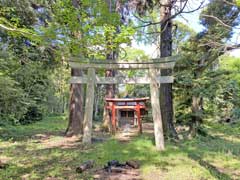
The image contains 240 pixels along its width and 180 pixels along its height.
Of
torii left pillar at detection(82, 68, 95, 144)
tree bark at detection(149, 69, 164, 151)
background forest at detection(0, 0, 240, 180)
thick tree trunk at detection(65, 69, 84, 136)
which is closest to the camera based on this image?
background forest at detection(0, 0, 240, 180)

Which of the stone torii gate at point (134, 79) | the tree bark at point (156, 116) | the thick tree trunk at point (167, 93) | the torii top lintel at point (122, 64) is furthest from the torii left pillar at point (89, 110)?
the thick tree trunk at point (167, 93)

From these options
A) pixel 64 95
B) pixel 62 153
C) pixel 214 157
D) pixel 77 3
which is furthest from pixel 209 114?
pixel 64 95

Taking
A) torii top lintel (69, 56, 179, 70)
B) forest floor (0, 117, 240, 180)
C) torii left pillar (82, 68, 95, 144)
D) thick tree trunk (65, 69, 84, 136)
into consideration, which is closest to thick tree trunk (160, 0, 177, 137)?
forest floor (0, 117, 240, 180)

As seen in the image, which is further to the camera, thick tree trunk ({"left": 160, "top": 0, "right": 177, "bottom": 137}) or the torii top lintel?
thick tree trunk ({"left": 160, "top": 0, "right": 177, "bottom": 137})

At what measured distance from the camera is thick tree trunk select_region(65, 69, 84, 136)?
9.56 metres

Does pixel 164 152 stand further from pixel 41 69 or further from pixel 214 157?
pixel 41 69

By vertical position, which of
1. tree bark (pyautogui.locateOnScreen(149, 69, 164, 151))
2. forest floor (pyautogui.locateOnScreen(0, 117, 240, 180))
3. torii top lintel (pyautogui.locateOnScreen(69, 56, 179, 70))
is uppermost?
torii top lintel (pyautogui.locateOnScreen(69, 56, 179, 70))

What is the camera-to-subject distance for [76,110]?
9.67m

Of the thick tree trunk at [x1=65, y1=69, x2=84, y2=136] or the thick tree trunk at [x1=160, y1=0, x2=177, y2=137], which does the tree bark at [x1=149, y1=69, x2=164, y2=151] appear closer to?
the thick tree trunk at [x1=160, y1=0, x2=177, y2=137]

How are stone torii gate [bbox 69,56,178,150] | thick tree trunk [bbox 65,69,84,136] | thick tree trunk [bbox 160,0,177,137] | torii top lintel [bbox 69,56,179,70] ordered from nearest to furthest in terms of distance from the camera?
stone torii gate [bbox 69,56,178,150]
torii top lintel [bbox 69,56,179,70]
thick tree trunk [bbox 160,0,177,137]
thick tree trunk [bbox 65,69,84,136]

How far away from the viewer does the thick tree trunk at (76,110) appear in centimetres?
956

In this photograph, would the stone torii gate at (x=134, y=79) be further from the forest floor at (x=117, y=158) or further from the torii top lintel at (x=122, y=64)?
the forest floor at (x=117, y=158)

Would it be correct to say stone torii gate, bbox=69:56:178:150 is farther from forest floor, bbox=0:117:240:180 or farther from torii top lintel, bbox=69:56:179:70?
forest floor, bbox=0:117:240:180

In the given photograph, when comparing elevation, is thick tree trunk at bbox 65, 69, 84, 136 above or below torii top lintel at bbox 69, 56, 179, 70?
below
